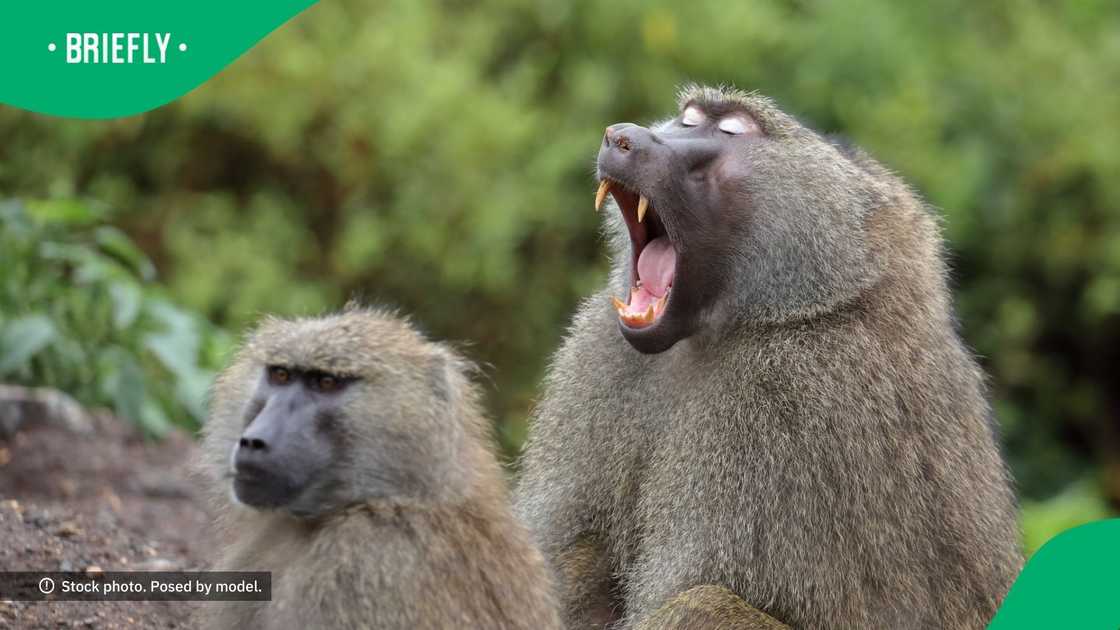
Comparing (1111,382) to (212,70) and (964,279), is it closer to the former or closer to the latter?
(964,279)

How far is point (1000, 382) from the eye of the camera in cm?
955

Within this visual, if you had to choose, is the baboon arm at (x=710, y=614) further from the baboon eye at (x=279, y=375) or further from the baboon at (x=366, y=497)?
the baboon eye at (x=279, y=375)

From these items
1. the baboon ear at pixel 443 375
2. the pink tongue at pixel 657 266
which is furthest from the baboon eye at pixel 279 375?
the pink tongue at pixel 657 266

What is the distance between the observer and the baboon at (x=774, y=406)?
3.52 meters

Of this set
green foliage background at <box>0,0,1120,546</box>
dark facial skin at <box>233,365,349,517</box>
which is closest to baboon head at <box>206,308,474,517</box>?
dark facial skin at <box>233,365,349,517</box>

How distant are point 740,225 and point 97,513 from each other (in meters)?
2.43

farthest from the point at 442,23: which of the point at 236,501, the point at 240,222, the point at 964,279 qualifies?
the point at 236,501

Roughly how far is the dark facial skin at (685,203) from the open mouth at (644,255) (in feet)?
0.14

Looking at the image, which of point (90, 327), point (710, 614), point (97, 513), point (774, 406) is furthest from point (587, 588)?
point (90, 327)

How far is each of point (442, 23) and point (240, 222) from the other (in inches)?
62.7

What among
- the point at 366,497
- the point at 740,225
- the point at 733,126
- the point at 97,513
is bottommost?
the point at 97,513

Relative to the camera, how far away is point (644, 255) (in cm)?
384
